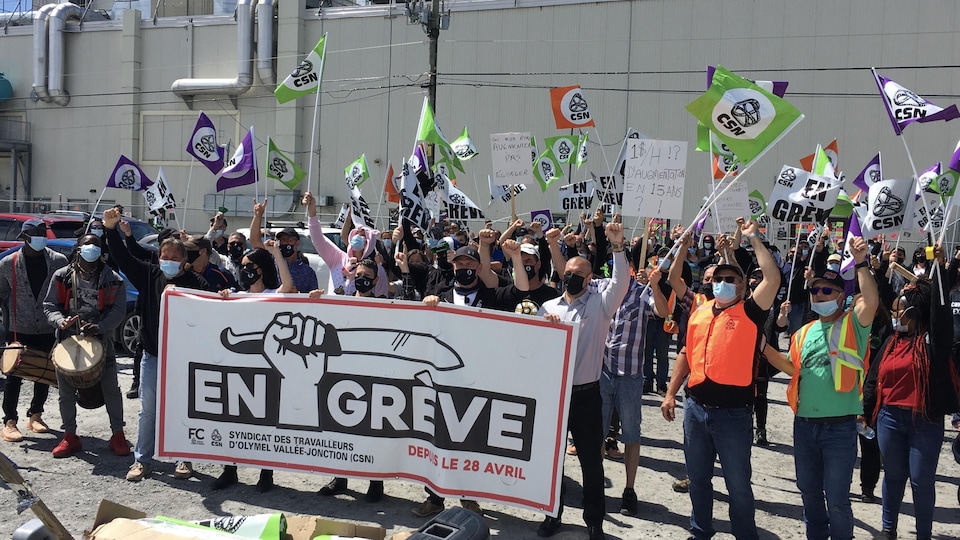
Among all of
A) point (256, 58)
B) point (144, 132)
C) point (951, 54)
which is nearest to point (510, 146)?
point (951, 54)

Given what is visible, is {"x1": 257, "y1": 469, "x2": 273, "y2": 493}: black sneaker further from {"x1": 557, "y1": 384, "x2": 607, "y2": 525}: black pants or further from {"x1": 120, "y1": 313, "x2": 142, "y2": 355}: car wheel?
{"x1": 120, "y1": 313, "x2": 142, "y2": 355}: car wheel

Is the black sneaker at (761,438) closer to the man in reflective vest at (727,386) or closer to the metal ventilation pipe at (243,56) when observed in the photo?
the man in reflective vest at (727,386)

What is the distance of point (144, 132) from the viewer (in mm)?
34375

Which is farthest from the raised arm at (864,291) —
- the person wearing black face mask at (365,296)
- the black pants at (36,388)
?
the black pants at (36,388)

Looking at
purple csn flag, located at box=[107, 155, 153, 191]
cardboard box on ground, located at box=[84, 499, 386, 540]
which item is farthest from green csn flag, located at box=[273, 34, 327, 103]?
cardboard box on ground, located at box=[84, 499, 386, 540]

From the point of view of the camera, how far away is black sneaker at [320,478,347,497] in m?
6.20

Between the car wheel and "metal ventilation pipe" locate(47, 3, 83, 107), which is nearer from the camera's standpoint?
the car wheel

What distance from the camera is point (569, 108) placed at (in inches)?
629

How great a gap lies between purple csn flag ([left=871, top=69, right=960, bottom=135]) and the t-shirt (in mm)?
4545

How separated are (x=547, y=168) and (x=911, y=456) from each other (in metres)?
14.3

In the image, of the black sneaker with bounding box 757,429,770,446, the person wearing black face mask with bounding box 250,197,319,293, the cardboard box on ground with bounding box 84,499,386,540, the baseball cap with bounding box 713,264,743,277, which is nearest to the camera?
the cardboard box on ground with bounding box 84,499,386,540

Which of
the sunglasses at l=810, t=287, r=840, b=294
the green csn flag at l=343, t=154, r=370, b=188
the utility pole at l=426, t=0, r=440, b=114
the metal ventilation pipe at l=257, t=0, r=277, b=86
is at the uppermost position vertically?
the metal ventilation pipe at l=257, t=0, r=277, b=86

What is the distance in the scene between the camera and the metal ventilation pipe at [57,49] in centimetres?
3494

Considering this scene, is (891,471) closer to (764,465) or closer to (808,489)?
(808,489)
